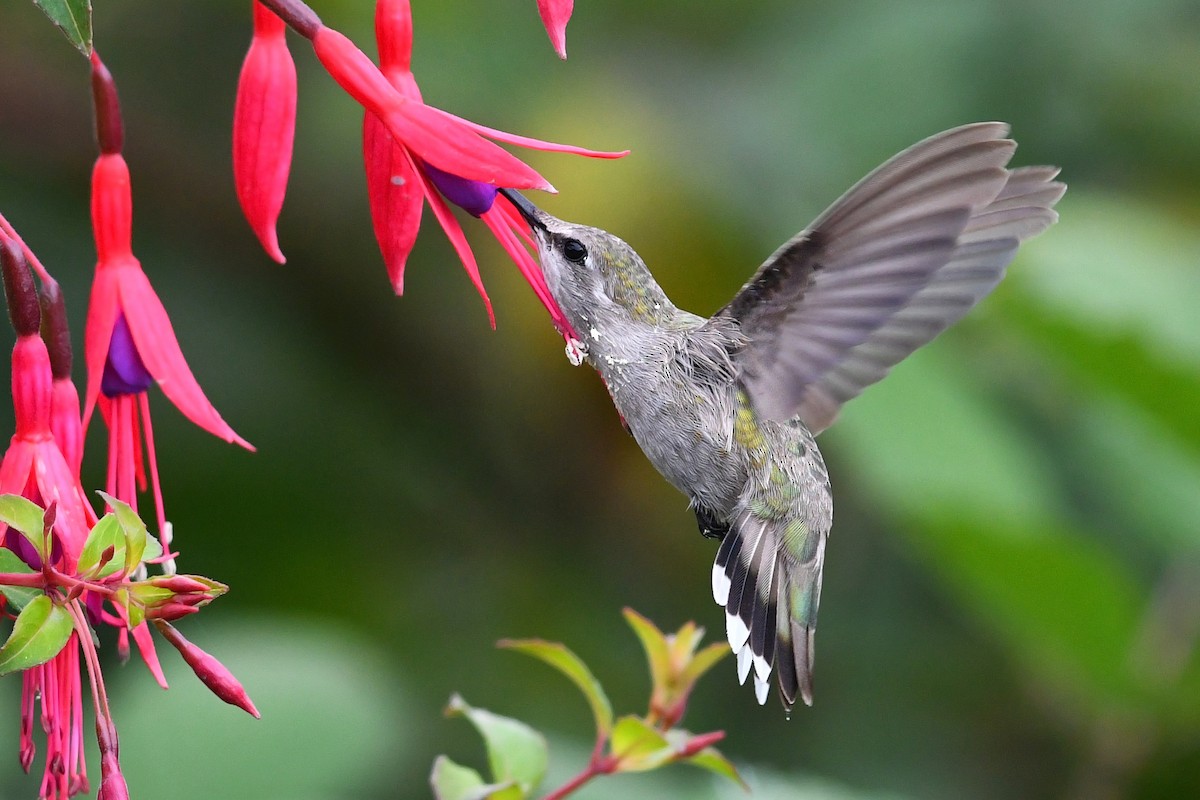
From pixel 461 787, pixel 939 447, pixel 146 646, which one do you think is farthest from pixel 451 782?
pixel 939 447

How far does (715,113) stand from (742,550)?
1.82 metres

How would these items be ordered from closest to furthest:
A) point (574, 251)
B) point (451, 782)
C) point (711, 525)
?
point (451, 782) < point (574, 251) < point (711, 525)

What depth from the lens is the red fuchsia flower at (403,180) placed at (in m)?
0.88

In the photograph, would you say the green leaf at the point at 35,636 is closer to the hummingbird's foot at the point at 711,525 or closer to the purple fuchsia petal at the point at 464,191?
the purple fuchsia petal at the point at 464,191

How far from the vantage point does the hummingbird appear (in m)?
1.13

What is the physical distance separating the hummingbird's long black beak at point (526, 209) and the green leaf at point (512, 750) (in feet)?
1.21

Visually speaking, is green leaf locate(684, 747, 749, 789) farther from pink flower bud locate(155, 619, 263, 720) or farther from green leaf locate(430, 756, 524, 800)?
pink flower bud locate(155, 619, 263, 720)

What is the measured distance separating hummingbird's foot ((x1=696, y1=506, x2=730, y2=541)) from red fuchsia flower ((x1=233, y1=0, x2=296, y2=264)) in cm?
53

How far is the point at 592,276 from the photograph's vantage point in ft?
3.96

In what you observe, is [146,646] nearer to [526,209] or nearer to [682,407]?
[526,209]

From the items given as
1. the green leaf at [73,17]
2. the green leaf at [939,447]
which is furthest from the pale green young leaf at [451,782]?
the green leaf at [939,447]

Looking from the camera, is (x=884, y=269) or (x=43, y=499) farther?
(x=884, y=269)

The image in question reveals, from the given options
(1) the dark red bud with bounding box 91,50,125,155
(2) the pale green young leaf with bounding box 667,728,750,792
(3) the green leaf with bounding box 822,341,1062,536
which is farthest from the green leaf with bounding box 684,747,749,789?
(3) the green leaf with bounding box 822,341,1062,536

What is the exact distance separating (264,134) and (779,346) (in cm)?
54
